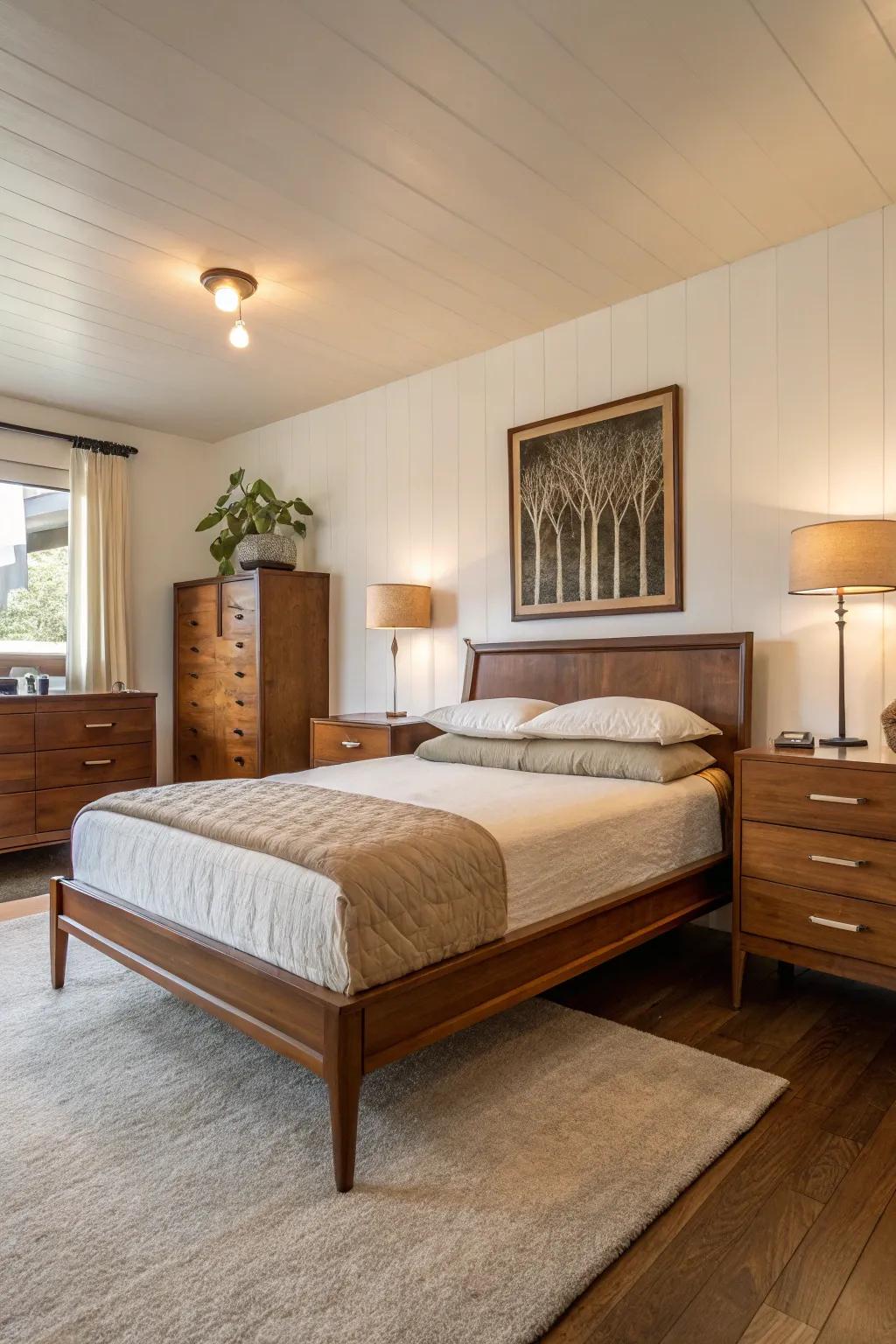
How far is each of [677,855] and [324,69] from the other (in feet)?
7.85

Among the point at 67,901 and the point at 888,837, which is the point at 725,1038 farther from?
the point at 67,901

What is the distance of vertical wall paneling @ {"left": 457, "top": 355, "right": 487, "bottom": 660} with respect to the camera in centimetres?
405

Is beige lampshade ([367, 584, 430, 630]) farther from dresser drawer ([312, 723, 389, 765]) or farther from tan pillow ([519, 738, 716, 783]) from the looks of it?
tan pillow ([519, 738, 716, 783])

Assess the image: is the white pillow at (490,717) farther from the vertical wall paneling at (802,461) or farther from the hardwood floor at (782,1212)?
the hardwood floor at (782,1212)

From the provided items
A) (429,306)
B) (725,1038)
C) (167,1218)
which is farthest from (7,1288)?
(429,306)

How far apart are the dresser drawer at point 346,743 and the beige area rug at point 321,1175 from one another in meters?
1.63

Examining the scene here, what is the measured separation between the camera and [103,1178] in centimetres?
160

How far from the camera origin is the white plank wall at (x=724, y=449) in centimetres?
280

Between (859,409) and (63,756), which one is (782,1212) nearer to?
(859,409)

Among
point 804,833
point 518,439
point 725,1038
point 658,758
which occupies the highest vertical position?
point 518,439

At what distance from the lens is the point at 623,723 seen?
2.83 meters

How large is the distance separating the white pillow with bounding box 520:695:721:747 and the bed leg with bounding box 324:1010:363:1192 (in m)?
1.54

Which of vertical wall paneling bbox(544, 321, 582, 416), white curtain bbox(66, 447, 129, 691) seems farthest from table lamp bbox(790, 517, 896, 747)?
white curtain bbox(66, 447, 129, 691)

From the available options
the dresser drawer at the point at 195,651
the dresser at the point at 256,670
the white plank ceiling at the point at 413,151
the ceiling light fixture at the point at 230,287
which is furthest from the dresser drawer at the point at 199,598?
the ceiling light fixture at the point at 230,287
